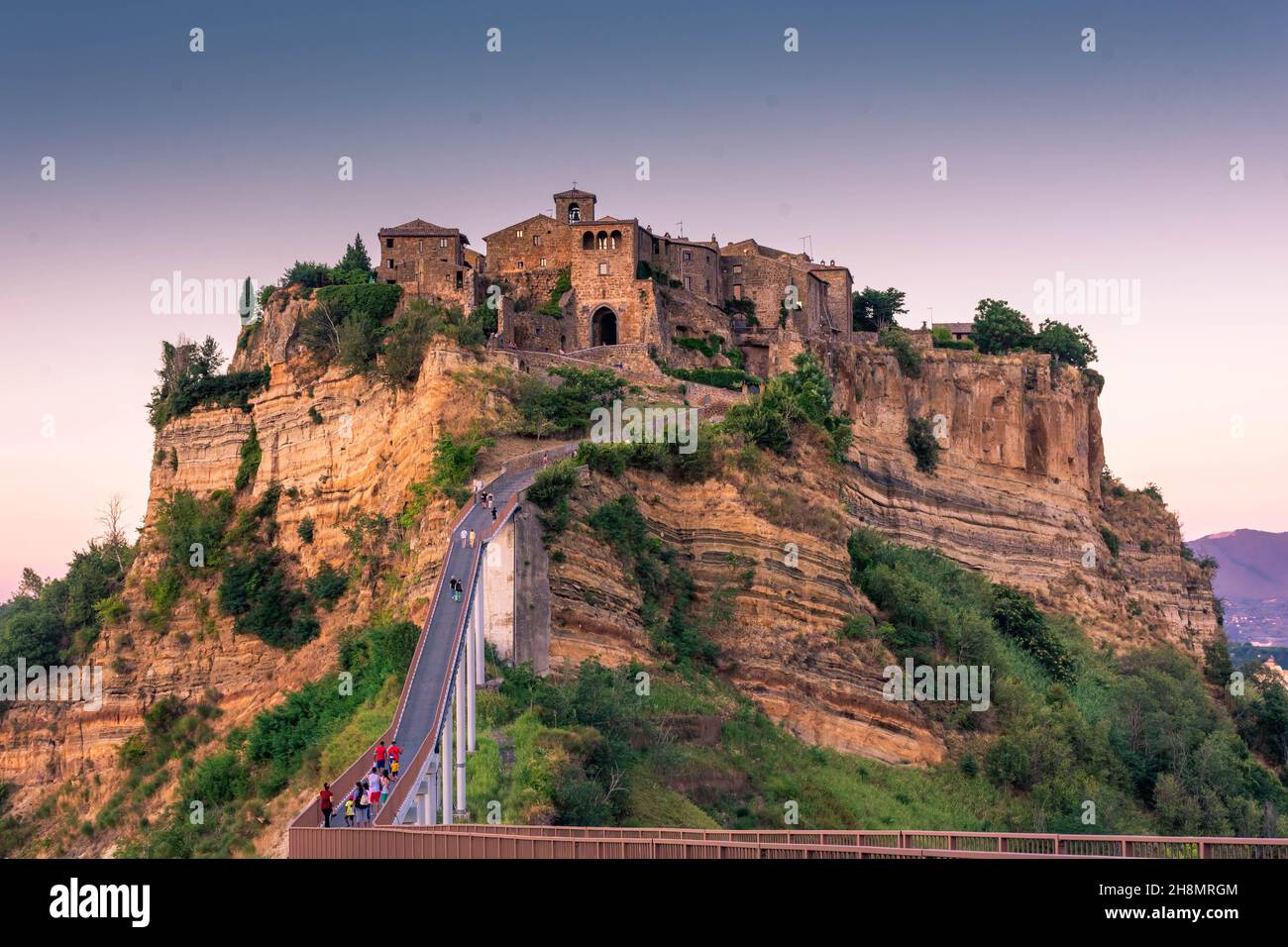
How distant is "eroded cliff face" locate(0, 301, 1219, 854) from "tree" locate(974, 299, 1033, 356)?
3.13 metres

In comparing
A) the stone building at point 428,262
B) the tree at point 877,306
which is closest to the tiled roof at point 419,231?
the stone building at point 428,262

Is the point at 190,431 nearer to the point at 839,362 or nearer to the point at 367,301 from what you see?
the point at 367,301

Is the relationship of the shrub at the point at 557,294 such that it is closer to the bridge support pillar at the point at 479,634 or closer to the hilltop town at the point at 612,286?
the hilltop town at the point at 612,286

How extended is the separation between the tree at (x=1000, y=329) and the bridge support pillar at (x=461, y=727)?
54638 millimetres

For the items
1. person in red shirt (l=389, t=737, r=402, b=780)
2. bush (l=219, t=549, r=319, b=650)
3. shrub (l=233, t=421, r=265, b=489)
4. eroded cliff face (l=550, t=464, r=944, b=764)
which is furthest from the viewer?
shrub (l=233, t=421, r=265, b=489)

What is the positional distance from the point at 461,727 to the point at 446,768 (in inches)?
77.0

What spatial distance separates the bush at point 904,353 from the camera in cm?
7831

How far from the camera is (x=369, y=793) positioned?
97.7ft

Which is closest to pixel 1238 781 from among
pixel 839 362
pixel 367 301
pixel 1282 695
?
pixel 1282 695

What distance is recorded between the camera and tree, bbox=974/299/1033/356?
284 ft

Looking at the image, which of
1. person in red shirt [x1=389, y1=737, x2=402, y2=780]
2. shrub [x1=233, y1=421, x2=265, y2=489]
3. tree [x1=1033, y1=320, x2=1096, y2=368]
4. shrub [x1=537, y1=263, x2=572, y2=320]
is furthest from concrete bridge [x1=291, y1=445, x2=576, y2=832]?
tree [x1=1033, y1=320, x2=1096, y2=368]

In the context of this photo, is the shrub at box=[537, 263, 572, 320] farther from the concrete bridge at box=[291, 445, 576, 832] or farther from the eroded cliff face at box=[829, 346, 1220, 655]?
the concrete bridge at box=[291, 445, 576, 832]

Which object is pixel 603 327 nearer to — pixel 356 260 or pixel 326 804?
pixel 356 260
